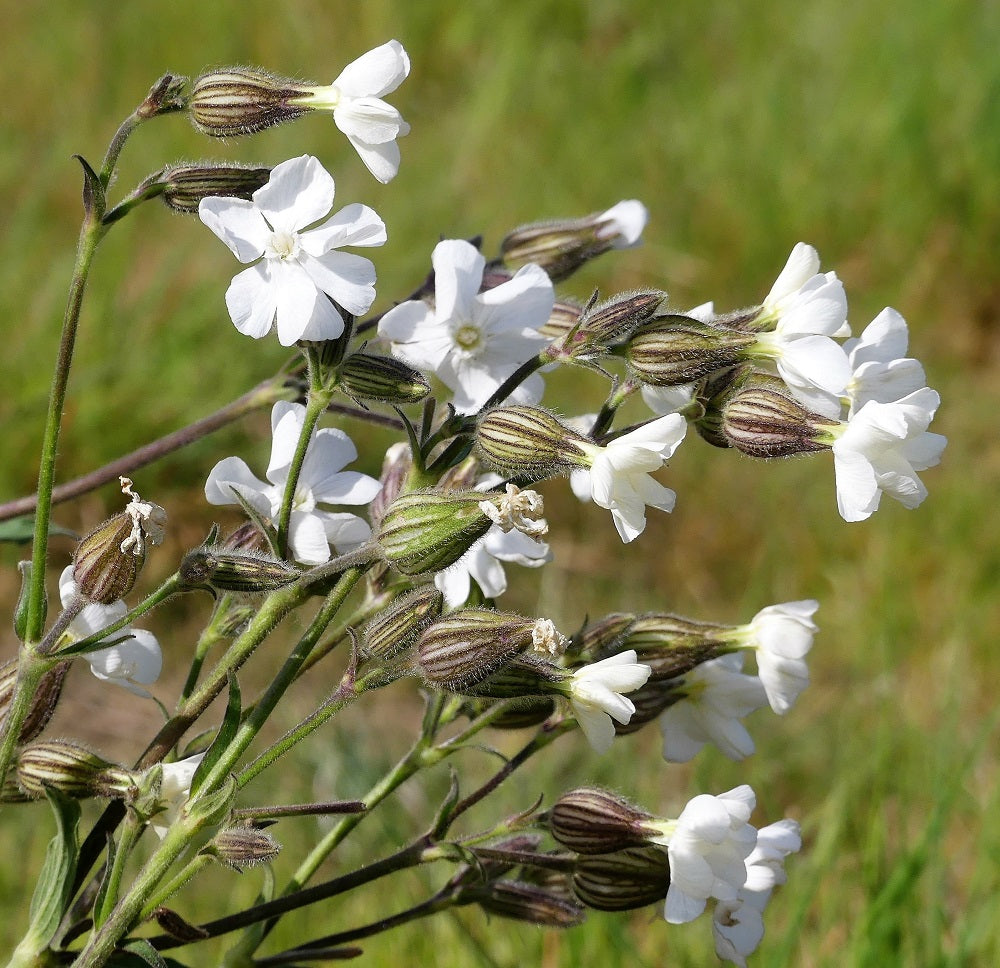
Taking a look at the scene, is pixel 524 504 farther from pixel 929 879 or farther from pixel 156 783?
pixel 929 879

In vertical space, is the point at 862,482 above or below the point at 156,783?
above

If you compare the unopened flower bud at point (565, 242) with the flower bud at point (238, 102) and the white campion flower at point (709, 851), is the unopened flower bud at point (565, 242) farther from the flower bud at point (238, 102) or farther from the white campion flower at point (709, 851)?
the white campion flower at point (709, 851)

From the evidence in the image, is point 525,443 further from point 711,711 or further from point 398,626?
point 711,711

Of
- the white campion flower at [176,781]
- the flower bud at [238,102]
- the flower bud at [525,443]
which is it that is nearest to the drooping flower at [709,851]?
the flower bud at [525,443]

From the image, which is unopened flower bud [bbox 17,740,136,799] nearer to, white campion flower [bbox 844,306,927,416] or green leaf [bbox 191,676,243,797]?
green leaf [bbox 191,676,243,797]

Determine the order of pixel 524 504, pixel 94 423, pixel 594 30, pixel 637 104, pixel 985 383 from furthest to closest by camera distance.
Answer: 1. pixel 594 30
2. pixel 637 104
3. pixel 985 383
4. pixel 94 423
5. pixel 524 504

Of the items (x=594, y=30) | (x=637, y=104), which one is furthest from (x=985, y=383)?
(x=594, y=30)
